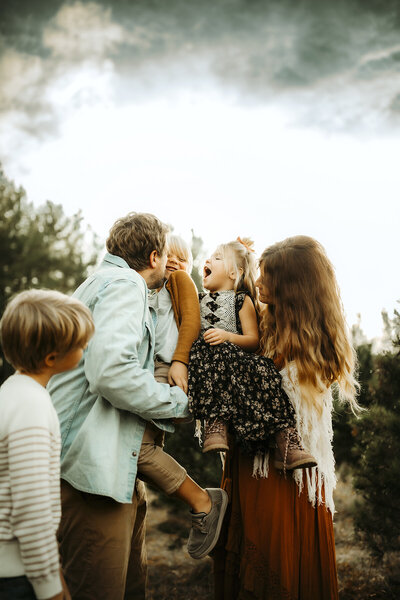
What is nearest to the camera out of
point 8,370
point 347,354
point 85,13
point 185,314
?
point 347,354

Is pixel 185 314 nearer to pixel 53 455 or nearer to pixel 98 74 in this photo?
pixel 53 455

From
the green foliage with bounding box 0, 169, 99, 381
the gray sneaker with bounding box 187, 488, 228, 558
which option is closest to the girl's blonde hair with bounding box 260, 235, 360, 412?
the gray sneaker with bounding box 187, 488, 228, 558

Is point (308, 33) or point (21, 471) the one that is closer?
point (21, 471)

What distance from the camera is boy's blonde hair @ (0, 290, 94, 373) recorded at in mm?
1493

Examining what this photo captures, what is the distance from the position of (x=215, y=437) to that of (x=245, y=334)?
65 centimetres

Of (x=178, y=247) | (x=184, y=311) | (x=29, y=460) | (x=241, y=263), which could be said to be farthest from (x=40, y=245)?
(x=29, y=460)

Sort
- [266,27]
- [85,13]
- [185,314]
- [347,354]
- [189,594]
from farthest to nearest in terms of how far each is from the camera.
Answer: [85,13]
[266,27]
[189,594]
[185,314]
[347,354]

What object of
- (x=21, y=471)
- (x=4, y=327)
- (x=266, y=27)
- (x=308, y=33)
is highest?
(x=266, y=27)

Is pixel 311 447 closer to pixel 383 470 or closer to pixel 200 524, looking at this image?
pixel 200 524

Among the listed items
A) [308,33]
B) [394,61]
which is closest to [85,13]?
[308,33]

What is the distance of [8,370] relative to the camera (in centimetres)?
526

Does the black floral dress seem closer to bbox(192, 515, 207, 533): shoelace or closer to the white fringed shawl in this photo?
the white fringed shawl

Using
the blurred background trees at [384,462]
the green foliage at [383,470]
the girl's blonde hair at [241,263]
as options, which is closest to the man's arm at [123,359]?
the girl's blonde hair at [241,263]

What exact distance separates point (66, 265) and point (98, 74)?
424cm
